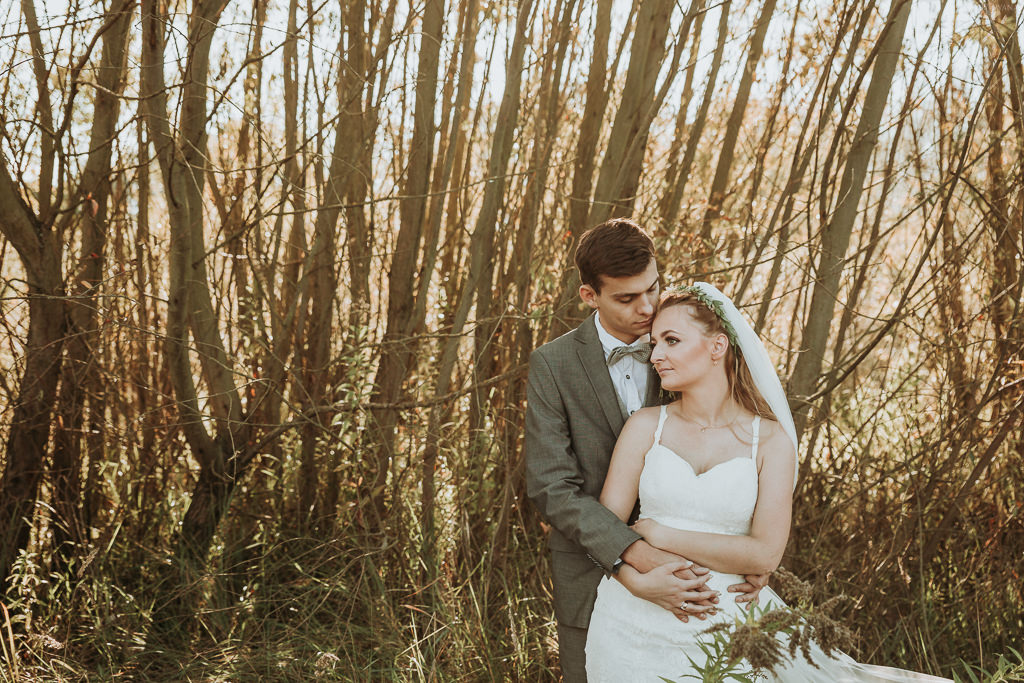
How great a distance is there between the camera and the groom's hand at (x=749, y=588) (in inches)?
88.7

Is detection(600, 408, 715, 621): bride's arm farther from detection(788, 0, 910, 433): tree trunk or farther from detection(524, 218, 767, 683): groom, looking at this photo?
detection(788, 0, 910, 433): tree trunk

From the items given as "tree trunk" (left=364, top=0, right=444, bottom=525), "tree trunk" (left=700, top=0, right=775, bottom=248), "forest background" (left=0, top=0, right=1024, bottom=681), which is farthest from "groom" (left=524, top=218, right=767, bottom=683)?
"tree trunk" (left=700, top=0, right=775, bottom=248)

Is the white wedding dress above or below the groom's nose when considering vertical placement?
below

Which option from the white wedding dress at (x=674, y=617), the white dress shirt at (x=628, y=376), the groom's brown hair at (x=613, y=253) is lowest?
the white wedding dress at (x=674, y=617)

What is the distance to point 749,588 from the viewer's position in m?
2.27

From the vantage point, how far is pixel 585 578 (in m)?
2.58

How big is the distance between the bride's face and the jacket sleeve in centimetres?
35

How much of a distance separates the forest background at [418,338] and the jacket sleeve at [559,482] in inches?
33.6

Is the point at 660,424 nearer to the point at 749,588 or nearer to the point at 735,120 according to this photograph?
the point at 749,588

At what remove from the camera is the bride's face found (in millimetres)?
2387

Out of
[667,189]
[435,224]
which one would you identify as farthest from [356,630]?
[667,189]

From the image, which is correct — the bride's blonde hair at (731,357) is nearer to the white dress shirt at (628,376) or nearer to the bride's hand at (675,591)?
the white dress shirt at (628,376)

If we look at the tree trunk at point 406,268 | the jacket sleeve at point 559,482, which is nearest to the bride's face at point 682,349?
the jacket sleeve at point 559,482

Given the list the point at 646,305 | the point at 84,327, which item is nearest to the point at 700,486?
the point at 646,305
